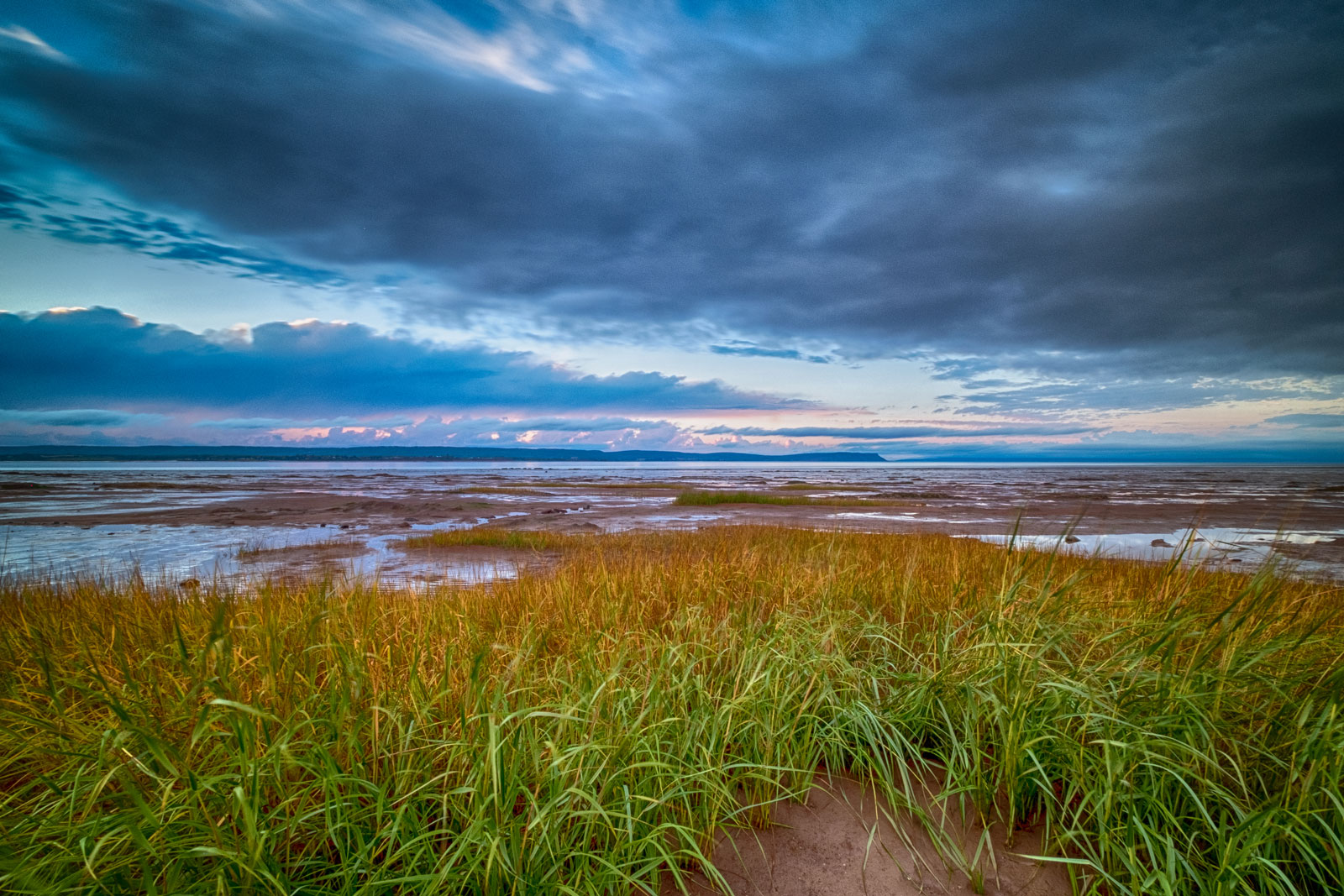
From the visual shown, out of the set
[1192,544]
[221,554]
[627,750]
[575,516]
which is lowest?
[575,516]

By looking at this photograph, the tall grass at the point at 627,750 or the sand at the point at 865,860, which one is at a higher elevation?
the tall grass at the point at 627,750

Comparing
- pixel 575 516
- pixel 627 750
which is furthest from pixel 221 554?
pixel 627 750

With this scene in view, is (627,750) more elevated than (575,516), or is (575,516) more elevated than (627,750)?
(627,750)

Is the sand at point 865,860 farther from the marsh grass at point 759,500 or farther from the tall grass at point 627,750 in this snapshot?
the marsh grass at point 759,500

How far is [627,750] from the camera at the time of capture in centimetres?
323

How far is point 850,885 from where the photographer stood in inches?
113

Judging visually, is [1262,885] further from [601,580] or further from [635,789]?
[601,580]

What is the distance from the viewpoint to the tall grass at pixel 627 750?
2.52 meters

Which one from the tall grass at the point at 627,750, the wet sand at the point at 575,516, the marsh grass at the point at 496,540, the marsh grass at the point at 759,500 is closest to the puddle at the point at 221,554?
the wet sand at the point at 575,516

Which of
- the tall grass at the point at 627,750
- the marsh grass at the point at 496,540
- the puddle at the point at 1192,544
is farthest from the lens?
the marsh grass at the point at 496,540

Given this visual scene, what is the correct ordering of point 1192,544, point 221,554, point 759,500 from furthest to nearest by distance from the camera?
point 759,500, point 221,554, point 1192,544

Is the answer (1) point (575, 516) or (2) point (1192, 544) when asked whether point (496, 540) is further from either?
(2) point (1192, 544)

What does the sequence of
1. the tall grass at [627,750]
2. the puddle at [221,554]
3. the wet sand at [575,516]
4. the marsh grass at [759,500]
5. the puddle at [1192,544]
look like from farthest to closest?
the marsh grass at [759,500] → the wet sand at [575,516] → the puddle at [1192,544] → the puddle at [221,554] → the tall grass at [627,750]

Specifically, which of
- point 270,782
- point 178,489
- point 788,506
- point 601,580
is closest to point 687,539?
point 601,580
